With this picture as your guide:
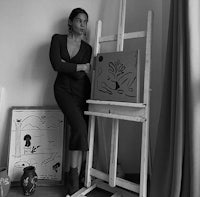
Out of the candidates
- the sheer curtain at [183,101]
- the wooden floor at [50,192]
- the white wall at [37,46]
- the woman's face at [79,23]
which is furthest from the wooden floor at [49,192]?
the woman's face at [79,23]

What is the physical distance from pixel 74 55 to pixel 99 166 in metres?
1.08

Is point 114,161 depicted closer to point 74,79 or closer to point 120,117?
point 120,117

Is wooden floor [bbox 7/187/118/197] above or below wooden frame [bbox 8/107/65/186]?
below

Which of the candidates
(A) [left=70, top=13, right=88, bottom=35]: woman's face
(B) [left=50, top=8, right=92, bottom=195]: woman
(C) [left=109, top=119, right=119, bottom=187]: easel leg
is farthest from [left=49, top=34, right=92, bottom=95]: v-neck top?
(C) [left=109, top=119, right=119, bottom=187]: easel leg

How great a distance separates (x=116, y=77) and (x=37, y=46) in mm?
895

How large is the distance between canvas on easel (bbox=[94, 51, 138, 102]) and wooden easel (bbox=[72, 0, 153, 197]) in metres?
0.06

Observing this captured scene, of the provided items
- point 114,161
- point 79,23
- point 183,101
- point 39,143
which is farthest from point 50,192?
point 79,23

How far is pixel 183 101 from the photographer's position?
1.18 metres

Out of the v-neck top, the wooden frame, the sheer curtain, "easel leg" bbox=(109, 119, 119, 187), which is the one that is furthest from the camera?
the wooden frame

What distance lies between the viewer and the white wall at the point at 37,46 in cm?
184

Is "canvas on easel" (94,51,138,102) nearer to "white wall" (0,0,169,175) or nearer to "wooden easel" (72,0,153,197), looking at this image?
"wooden easel" (72,0,153,197)

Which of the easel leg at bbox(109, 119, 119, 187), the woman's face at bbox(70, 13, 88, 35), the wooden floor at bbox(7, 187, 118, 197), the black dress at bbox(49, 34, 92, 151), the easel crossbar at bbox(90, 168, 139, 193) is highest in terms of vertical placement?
the woman's face at bbox(70, 13, 88, 35)

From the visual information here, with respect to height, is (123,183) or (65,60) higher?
(65,60)

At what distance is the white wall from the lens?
184 centimetres
